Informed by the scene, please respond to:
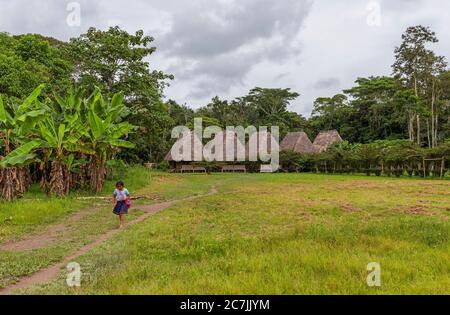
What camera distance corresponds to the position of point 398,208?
33.4 ft

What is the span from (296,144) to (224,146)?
8.15m

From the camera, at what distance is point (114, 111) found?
14531 mm

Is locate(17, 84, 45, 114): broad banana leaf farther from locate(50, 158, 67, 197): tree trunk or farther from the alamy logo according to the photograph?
the alamy logo

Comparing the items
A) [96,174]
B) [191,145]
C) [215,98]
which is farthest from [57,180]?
[215,98]

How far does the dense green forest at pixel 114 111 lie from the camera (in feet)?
43.9

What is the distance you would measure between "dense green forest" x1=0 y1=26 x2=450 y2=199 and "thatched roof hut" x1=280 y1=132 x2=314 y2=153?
10.2ft

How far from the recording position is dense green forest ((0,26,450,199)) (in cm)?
1337

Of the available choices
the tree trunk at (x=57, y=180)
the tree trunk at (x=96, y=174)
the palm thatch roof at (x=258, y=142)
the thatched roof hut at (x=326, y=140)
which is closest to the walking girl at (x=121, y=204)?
the tree trunk at (x=57, y=180)

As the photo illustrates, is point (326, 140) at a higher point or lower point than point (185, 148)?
higher

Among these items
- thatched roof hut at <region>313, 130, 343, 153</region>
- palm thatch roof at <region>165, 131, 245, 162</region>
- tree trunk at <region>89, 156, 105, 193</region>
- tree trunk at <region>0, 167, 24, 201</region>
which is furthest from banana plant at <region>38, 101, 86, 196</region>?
thatched roof hut at <region>313, 130, 343, 153</region>

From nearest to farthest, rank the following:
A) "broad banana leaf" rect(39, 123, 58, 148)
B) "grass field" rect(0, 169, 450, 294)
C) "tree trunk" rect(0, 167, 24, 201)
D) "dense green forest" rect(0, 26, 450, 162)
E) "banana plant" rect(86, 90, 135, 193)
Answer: "grass field" rect(0, 169, 450, 294), "tree trunk" rect(0, 167, 24, 201), "broad banana leaf" rect(39, 123, 58, 148), "banana plant" rect(86, 90, 135, 193), "dense green forest" rect(0, 26, 450, 162)

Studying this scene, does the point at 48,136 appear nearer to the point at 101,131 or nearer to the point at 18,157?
the point at 18,157

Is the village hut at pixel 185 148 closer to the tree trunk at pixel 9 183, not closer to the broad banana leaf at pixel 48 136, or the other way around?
the broad banana leaf at pixel 48 136
